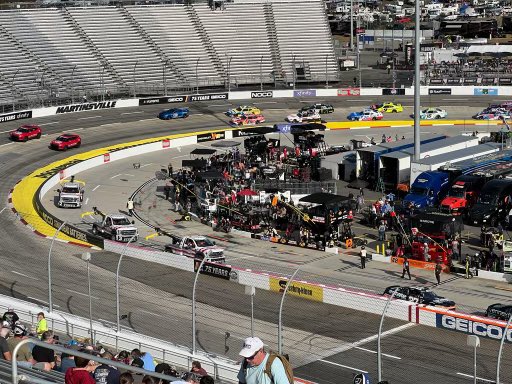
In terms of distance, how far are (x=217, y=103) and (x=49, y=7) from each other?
1692cm

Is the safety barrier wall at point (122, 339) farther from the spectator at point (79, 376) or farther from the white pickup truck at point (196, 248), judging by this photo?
the white pickup truck at point (196, 248)

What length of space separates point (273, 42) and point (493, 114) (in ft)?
82.8

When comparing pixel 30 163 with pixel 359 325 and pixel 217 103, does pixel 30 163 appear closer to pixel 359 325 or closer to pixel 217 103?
pixel 217 103

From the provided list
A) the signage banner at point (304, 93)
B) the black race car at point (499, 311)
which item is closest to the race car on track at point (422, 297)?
the black race car at point (499, 311)

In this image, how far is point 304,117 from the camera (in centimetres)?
7462

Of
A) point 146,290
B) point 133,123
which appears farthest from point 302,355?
point 133,123

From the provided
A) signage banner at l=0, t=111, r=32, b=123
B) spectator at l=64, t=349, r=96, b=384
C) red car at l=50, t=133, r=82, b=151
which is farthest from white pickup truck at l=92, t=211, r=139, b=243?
spectator at l=64, t=349, r=96, b=384

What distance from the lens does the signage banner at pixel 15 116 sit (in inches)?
2817

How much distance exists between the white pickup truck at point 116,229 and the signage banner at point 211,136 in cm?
2363

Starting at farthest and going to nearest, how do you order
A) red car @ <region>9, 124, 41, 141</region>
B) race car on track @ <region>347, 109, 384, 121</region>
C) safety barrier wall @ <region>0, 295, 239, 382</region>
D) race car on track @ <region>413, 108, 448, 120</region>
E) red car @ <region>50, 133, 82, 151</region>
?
1. race car on track @ <region>413, 108, 448, 120</region>
2. race car on track @ <region>347, 109, 384, 121</region>
3. red car @ <region>9, 124, 41, 141</region>
4. red car @ <region>50, 133, 82, 151</region>
5. safety barrier wall @ <region>0, 295, 239, 382</region>

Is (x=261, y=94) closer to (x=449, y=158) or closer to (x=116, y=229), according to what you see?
(x=449, y=158)

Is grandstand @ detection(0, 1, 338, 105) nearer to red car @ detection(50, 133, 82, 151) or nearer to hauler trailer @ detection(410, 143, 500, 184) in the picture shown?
red car @ detection(50, 133, 82, 151)

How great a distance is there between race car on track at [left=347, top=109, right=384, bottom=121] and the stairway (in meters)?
15.2

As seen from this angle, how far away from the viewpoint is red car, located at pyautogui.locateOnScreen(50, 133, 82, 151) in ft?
215
